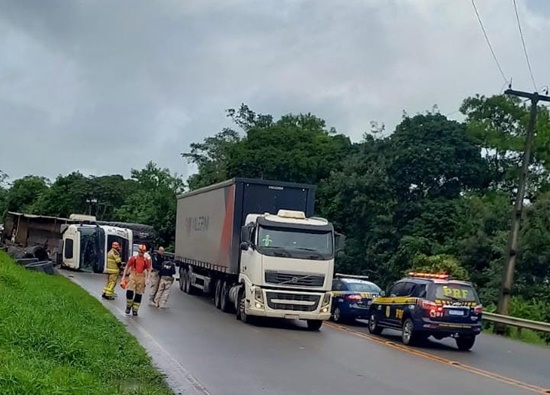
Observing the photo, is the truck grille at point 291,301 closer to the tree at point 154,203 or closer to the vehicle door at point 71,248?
the vehicle door at point 71,248

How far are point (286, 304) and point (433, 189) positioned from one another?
2788 cm

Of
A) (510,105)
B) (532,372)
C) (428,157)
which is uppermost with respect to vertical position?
(510,105)

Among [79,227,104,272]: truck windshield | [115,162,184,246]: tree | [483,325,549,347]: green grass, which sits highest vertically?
[115,162,184,246]: tree

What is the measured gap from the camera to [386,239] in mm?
47094

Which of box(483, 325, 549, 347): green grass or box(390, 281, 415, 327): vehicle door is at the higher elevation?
box(390, 281, 415, 327): vehicle door

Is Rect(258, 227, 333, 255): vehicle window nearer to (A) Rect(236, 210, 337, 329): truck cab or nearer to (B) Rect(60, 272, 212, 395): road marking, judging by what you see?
(A) Rect(236, 210, 337, 329): truck cab

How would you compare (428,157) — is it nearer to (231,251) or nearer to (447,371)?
(231,251)

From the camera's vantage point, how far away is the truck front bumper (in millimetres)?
22234

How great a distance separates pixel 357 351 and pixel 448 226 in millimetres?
29322

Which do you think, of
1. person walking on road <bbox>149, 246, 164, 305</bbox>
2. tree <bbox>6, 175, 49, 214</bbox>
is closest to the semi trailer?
person walking on road <bbox>149, 246, 164, 305</bbox>

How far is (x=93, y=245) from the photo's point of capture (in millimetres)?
42156

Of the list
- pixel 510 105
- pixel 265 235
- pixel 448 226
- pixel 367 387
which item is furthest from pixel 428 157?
pixel 367 387

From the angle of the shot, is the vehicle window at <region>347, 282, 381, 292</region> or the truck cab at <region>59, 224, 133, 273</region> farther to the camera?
the truck cab at <region>59, 224, 133, 273</region>

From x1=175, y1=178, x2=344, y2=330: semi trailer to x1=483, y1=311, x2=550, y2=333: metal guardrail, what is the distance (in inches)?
267
